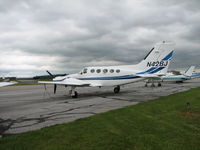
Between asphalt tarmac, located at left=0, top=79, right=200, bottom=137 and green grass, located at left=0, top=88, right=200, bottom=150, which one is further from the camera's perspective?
Result: asphalt tarmac, located at left=0, top=79, right=200, bottom=137

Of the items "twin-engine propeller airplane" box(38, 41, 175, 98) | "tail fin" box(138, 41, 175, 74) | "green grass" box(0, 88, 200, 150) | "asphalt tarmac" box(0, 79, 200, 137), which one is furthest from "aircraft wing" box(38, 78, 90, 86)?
"green grass" box(0, 88, 200, 150)

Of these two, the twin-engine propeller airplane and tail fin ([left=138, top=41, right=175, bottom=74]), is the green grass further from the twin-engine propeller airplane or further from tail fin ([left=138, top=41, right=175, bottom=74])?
tail fin ([left=138, top=41, right=175, bottom=74])

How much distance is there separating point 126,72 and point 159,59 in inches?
137

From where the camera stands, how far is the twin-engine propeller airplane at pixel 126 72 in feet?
52.5

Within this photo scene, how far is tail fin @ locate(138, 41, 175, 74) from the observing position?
1597cm

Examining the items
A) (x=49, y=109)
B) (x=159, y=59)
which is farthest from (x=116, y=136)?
(x=159, y=59)

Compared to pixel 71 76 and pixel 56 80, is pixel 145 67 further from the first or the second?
pixel 56 80

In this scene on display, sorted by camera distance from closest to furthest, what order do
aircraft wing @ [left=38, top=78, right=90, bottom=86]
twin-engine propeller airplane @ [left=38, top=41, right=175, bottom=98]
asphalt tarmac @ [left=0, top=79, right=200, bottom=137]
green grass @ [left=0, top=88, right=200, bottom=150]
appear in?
green grass @ [left=0, top=88, right=200, bottom=150], asphalt tarmac @ [left=0, top=79, right=200, bottom=137], aircraft wing @ [left=38, top=78, right=90, bottom=86], twin-engine propeller airplane @ [left=38, top=41, right=175, bottom=98]

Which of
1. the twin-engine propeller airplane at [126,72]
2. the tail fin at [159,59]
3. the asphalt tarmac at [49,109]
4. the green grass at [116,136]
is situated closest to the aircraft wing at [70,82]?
the twin-engine propeller airplane at [126,72]

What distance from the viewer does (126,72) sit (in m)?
16.7

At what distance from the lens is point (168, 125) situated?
5977mm

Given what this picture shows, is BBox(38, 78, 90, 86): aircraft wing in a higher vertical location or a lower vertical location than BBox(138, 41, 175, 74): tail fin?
lower

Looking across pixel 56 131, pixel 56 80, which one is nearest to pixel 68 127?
pixel 56 131

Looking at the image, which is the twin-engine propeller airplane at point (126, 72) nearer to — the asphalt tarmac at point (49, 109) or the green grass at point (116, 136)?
the asphalt tarmac at point (49, 109)
